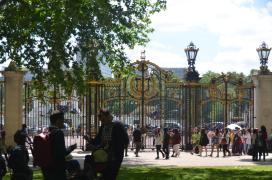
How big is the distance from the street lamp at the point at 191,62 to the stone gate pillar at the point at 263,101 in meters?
2.89

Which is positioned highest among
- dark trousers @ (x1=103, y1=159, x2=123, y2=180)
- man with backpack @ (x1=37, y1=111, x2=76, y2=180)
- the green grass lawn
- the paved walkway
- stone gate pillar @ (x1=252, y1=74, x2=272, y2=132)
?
stone gate pillar @ (x1=252, y1=74, x2=272, y2=132)

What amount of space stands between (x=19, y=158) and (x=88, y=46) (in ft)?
25.0

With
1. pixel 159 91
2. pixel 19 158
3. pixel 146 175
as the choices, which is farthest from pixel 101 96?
pixel 19 158

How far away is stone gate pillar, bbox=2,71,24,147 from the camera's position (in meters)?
26.0

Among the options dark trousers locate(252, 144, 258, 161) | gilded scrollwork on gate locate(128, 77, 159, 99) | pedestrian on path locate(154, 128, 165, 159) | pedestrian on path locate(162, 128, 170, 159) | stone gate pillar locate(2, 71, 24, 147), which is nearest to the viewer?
dark trousers locate(252, 144, 258, 161)

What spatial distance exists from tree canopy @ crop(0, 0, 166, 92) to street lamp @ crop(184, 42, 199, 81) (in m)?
10.2

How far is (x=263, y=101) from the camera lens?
A: 2769cm

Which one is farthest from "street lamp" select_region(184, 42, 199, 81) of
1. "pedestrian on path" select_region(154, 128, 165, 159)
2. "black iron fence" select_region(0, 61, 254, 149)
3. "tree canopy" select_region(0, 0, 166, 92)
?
"tree canopy" select_region(0, 0, 166, 92)

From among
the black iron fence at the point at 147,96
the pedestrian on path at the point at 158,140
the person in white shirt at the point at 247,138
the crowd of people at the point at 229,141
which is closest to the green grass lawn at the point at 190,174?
the pedestrian on path at the point at 158,140

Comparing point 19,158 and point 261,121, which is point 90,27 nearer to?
point 19,158

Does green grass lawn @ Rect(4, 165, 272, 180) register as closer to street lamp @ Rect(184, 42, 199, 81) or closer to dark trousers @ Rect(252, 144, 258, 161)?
dark trousers @ Rect(252, 144, 258, 161)

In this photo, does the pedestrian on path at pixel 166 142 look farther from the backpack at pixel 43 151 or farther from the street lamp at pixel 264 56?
the backpack at pixel 43 151

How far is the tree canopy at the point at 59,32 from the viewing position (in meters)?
16.1

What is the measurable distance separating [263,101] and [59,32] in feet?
46.7
